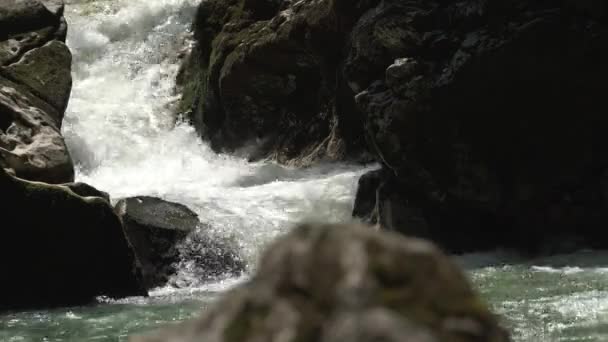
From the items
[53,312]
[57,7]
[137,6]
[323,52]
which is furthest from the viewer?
[137,6]

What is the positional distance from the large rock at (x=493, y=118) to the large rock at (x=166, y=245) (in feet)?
9.62

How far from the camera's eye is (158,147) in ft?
82.2

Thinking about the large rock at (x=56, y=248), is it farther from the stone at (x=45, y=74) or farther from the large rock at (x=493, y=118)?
the large rock at (x=493, y=118)

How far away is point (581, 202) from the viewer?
49.4ft

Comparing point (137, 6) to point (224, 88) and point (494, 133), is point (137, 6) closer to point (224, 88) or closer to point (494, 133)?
point (224, 88)

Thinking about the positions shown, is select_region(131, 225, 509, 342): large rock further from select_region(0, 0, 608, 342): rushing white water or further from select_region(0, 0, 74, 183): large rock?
select_region(0, 0, 74, 183): large rock

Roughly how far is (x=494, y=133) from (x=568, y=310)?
585 cm

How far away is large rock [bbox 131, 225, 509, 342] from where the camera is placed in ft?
7.82

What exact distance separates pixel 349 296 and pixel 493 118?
13.2 metres

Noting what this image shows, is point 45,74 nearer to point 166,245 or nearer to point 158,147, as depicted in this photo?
point 166,245

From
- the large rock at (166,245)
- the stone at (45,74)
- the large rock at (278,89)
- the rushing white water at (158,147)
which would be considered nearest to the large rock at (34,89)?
the stone at (45,74)

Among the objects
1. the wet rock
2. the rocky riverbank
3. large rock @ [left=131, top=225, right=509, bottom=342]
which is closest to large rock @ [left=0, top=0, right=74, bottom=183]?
the wet rock

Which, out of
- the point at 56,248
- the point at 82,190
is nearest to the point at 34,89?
the point at 82,190

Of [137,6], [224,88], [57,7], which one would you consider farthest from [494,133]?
[137,6]
